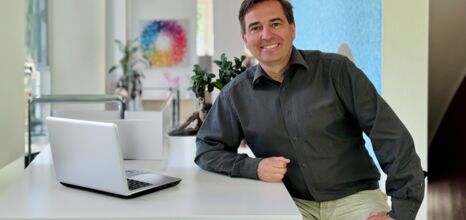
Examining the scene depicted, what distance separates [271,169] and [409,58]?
1264 mm

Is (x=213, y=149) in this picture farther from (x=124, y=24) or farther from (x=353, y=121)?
(x=124, y=24)

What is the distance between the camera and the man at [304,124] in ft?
4.83

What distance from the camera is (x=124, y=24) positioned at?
7.38 meters

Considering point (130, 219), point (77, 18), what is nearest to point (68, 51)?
point (77, 18)

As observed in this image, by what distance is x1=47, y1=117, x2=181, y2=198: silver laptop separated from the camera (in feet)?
3.65

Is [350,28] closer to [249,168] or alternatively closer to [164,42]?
[249,168]

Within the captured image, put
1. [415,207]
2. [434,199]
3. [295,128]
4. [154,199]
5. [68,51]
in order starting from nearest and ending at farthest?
[154,199], [415,207], [295,128], [434,199], [68,51]

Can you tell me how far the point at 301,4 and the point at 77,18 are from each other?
2517mm

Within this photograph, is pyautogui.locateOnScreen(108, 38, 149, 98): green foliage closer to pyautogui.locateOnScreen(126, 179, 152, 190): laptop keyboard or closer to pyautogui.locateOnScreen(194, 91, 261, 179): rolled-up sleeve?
pyautogui.locateOnScreen(194, 91, 261, 179): rolled-up sleeve

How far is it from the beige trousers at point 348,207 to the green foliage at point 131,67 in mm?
5775

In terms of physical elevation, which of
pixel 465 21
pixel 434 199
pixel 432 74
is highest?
pixel 465 21

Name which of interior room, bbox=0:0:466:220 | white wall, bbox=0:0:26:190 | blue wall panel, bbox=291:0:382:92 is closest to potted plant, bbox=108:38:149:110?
interior room, bbox=0:0:466:220

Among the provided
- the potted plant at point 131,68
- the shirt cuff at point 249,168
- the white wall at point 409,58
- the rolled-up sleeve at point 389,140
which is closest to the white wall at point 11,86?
the shirt cuff at point 249,168

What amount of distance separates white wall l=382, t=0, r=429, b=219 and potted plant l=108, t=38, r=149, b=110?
16.5 feet
